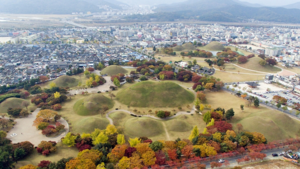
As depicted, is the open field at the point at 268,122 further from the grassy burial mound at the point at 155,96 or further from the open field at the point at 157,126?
the grassy burial mound at the point at 155,96

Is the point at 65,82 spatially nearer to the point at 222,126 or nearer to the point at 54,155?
the point at 54,155

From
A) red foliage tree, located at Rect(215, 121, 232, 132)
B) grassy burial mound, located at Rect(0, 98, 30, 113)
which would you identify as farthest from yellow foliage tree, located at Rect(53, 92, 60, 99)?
red foliage tree, located at Rect(215, 121, 232, 132)

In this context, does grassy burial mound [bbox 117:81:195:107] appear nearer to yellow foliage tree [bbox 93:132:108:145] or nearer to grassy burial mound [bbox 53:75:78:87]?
yellow foliage tree [bbox 93:132:108:145]

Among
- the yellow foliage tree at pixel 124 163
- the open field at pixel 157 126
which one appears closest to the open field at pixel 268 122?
the open field at pixel 157 126

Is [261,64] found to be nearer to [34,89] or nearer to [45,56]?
[34,89]

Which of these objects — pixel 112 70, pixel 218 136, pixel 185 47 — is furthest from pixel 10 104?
pixel 185 47

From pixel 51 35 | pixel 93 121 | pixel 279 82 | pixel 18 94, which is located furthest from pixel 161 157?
pixel 51 35
